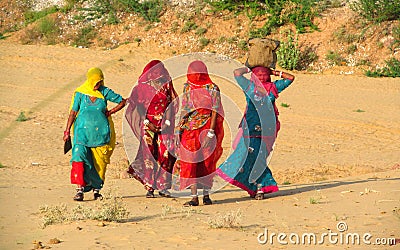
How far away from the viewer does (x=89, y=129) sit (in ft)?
34.0

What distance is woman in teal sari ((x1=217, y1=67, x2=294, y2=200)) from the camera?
404 inches

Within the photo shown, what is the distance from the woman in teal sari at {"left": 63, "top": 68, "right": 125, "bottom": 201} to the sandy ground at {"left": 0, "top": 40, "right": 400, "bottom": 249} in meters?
0.38

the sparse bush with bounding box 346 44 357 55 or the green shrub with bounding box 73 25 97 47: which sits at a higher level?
the green shrub with bounding box 73 25 97 47

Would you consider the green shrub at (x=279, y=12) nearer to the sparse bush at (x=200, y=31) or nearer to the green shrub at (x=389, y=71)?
the sparse bush at (x=200, y=31)

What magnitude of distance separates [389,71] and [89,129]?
12.4 metres

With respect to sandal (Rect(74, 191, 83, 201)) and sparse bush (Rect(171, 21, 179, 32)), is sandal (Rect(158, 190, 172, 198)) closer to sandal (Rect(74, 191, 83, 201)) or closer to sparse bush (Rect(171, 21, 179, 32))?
sandal (Rect(74, 191, 83, 201))

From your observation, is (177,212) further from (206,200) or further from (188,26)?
(188,26)

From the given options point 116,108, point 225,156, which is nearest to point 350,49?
point 225,156

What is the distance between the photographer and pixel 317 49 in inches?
885

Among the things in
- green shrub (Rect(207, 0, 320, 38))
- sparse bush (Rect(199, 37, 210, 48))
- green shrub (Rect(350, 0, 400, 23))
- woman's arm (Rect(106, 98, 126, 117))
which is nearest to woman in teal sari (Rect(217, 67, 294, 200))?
woman's arm (Rect(106, 98, 126, 117))

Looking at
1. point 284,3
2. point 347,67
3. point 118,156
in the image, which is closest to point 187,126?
point 118,156

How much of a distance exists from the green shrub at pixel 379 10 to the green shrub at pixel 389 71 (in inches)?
75.6

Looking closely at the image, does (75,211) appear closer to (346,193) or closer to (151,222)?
(151,222)
